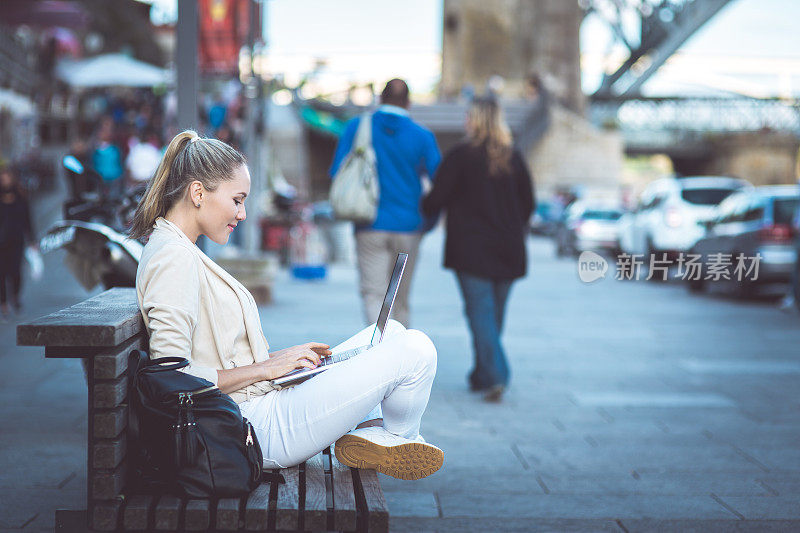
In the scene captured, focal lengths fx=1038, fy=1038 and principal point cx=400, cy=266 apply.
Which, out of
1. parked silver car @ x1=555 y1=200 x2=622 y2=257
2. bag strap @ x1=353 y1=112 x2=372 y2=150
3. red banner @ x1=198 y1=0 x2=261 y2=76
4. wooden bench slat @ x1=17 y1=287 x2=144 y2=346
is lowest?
parked silver car @ x1=555 y1=200 x2=622 y2=257

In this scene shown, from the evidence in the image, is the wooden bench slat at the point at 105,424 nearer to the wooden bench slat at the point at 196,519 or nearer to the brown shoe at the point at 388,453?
the wooden bench slat at the point at 196,519

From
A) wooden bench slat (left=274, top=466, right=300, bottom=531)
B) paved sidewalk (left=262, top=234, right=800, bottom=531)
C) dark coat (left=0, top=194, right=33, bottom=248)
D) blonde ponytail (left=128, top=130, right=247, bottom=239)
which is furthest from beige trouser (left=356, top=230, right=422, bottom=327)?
dark coat (left=0, top=194, right=33, bottom=248)

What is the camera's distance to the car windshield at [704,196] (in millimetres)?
19406

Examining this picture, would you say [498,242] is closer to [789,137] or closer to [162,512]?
[162,512]

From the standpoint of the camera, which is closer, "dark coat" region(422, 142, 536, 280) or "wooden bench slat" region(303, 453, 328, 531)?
"wooden bench slat" region(303, 453, 328, 531)

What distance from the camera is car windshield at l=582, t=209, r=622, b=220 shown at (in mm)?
27141

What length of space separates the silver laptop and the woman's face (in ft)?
1.52

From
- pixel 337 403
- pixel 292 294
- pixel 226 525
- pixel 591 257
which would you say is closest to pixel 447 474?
pixel 337 403

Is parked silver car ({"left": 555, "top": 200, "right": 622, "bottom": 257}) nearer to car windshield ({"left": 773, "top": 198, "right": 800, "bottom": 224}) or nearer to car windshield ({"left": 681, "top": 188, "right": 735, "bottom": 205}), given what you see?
car windshield ({"left": 681, "top": 188, "right": 735, "bottom": 205})

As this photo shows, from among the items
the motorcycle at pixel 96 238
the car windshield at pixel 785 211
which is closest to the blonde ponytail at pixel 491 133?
the motorcycle at pixel 96 238

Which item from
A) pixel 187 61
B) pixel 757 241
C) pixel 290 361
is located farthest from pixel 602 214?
pixel 290 361

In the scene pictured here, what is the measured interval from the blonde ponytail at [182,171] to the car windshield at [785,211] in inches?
481

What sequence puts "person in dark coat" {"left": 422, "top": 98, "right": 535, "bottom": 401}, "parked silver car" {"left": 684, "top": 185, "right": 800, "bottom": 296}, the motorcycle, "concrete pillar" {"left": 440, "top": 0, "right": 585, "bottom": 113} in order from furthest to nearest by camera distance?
"concrete pillar" {"left": 440, "top": 0, "right": 585, "bottom": 113} < "parked silver car" {"left": 684, "top": 185, "right": 800, "bottom": 296} < "person in dark coat" {"left": 422, "top": 98, "right": 535, "bottom": 401} < the motorcycle

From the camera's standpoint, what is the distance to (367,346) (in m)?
3.41
